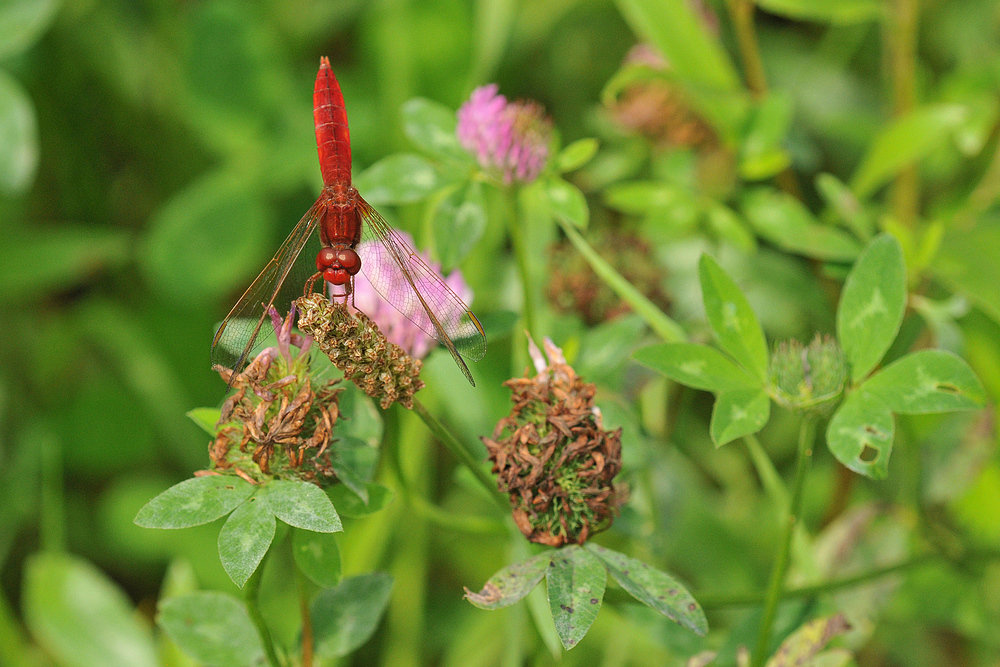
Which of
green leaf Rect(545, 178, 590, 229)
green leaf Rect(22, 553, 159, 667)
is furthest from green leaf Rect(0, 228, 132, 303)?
green leaf Rect(545, 178, 590, 229)

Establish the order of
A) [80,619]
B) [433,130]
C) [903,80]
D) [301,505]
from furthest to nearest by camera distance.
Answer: [903,80] → [80,619] → [433,130] → [301,505]

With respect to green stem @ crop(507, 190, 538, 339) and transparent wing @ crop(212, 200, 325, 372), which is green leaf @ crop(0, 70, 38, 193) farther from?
green stem @ crop(507, 190, 538, 339)

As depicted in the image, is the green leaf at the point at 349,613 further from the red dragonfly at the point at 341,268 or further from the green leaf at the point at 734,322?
the green leaf at the point at 734,322

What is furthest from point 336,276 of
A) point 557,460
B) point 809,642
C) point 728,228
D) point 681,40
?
point 681,40

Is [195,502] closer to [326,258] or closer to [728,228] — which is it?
[326,258]

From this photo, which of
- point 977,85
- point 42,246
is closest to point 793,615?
point 977,85
